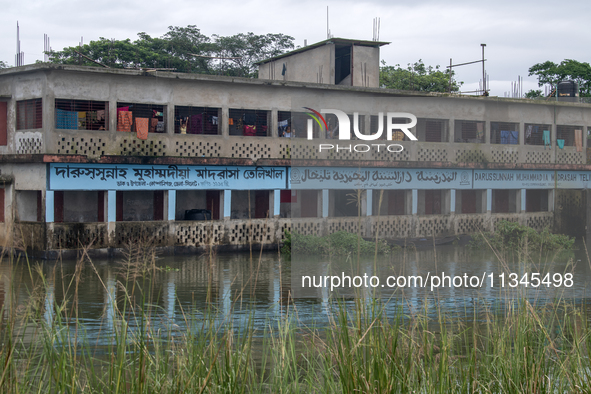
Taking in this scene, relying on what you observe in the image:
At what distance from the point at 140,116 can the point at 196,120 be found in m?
1.63

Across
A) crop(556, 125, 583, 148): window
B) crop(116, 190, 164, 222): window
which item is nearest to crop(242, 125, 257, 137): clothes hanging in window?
crop(116, 190, 164, 222): window

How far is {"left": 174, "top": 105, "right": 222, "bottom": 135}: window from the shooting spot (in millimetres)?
17000

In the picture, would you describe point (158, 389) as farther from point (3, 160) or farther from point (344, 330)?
point (3, 160)

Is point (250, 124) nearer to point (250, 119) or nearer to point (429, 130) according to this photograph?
point (250, 119)

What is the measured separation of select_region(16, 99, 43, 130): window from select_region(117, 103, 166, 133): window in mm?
1874

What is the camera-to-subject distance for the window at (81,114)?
49.5 ft

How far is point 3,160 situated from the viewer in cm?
1542

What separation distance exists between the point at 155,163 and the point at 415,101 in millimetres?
8878

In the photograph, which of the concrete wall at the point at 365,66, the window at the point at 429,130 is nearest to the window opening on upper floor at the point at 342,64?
the concrete wall at the point at 365,66

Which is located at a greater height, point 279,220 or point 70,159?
point 70,159

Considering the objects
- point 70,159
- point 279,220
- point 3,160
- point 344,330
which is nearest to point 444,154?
point 279,220

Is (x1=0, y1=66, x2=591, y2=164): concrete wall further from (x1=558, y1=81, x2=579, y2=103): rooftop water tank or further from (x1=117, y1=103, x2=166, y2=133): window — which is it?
(x1=558, y1=81, x2=579, y2=103): rooftop water tank

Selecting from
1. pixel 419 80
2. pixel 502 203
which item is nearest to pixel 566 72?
pixel 419 80

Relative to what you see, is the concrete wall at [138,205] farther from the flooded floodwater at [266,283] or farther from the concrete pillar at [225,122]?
the concrete pillar at [225,122]
